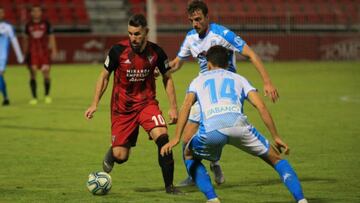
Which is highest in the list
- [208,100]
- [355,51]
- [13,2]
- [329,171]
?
[208,100]

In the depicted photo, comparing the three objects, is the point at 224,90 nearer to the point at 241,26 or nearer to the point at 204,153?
the point at 204,153

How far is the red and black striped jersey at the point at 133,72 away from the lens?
9086 millimetres

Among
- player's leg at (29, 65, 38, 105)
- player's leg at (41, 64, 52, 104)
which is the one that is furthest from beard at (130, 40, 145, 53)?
player's leg at (41, 64, 52, 104)

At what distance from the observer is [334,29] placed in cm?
3634

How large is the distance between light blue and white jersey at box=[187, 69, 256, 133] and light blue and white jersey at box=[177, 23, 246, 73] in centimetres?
168

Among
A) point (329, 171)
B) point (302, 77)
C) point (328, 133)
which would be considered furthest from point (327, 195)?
point (302, 77)

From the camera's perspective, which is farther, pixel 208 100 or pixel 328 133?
pixel 328 133

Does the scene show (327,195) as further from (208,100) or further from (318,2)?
(318,2)

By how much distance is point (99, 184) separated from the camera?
8844 millimetres

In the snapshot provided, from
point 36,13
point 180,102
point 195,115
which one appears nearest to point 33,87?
point 36,13

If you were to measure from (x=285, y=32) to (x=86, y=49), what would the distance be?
8.54 m

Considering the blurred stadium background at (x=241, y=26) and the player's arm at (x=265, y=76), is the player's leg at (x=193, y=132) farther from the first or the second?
the blurred stadium background at (x=241, y=26)

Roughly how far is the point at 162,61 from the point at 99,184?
155 cm

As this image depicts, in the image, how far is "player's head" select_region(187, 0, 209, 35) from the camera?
9.22 m
